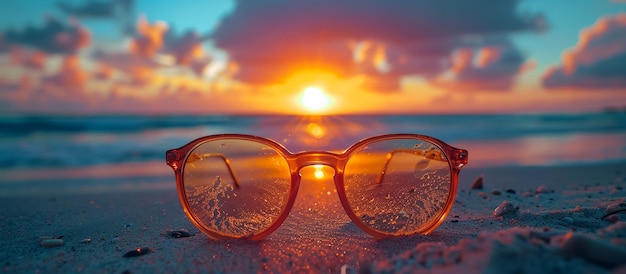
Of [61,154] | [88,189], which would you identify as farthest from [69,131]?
[88,189]

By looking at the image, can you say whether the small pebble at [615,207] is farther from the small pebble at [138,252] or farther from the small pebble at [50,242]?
the small pebble at [50,242]

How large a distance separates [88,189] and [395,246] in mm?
4240

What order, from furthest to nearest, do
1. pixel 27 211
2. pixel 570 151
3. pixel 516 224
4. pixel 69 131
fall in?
pixel 69 131 → pixel 570 151 → pixel 27 211 → pixel 516 224

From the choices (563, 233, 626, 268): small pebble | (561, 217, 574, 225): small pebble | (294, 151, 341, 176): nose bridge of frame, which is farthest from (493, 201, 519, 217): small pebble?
(563, 233, 626, 268): small pebble

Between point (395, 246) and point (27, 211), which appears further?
point (27, 211)

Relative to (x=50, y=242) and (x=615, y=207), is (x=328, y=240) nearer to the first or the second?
(x=50, y=242)

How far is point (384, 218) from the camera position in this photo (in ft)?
7.89

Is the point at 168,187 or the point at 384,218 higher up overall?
Answer: the point at 384,218

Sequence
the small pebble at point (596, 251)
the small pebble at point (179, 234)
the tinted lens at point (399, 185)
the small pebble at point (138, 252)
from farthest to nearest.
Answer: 1. the small pebble at point (179, 234)
2. the tinted lens at point (399, 185)
3. the small pebble at point (138, 252)
4. the small pebble at point (596, 251)

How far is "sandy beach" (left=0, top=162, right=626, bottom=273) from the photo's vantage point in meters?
1.46

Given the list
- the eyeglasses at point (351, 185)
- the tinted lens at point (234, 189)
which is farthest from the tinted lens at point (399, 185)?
the tinted lens at point (234, 189)

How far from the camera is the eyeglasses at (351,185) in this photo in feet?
7.89

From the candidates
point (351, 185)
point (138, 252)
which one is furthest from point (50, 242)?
point (351, 185)

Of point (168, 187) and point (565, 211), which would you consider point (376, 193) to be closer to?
point (565, 211)
